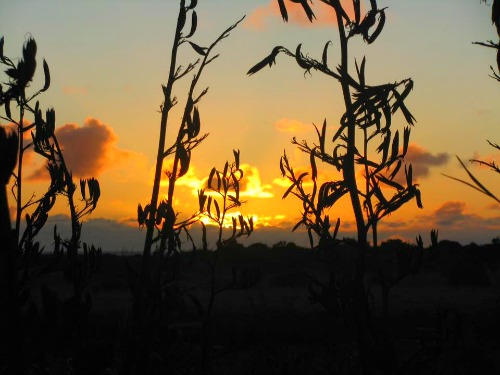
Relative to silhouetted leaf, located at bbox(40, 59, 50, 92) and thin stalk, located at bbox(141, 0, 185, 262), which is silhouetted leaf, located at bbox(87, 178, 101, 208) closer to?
silhouetted leaf, located at bbox(40, 59, 50, 92)

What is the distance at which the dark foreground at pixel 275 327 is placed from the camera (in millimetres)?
4043

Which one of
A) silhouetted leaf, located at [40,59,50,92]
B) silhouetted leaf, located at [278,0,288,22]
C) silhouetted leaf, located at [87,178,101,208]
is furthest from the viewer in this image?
silhouetted leaf, located at [87,178,101,208]

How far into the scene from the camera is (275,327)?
15.1 metres

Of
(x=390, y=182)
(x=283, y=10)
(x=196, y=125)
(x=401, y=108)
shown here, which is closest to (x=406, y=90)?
(x=401, y=108)

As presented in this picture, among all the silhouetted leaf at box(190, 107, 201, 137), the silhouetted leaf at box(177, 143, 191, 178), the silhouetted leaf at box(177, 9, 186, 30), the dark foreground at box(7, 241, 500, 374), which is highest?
the silhouetted leaf at box(177, 9, 186, 30)

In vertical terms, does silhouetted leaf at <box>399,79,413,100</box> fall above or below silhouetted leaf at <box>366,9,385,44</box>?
below

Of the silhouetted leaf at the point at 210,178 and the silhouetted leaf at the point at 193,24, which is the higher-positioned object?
the silhouetted leaf at the point at 193,24

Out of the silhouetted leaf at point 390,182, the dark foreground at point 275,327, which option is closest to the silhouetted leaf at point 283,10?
the silhouetted leaf at point 390,182

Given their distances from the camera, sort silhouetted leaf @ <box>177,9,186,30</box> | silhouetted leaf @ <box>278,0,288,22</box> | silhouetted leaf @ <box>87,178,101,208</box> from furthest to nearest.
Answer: silhouetted leaf @ <box>87,178,101,208</box> < silhouetted leaf @ <box>177,9,186,30</box> < silhouetted leaf @ <box>278,0,288,22</box>

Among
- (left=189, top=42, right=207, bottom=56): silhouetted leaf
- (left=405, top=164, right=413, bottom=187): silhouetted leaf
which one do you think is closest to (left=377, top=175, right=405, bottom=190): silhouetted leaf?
(left=405, top=164, right=413, bottom=187): silhouetted leaf

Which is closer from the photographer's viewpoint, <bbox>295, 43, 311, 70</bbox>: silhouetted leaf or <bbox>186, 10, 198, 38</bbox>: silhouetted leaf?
<bbox>295, 43, 311, 70</bbox>: silhouetted leaf

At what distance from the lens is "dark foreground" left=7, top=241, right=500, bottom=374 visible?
13.3ft

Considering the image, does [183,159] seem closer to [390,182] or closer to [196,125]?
[196,125]

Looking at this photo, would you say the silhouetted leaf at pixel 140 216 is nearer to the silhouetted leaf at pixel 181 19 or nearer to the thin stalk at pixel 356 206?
the silhouetted leaf at pixel 181 19
